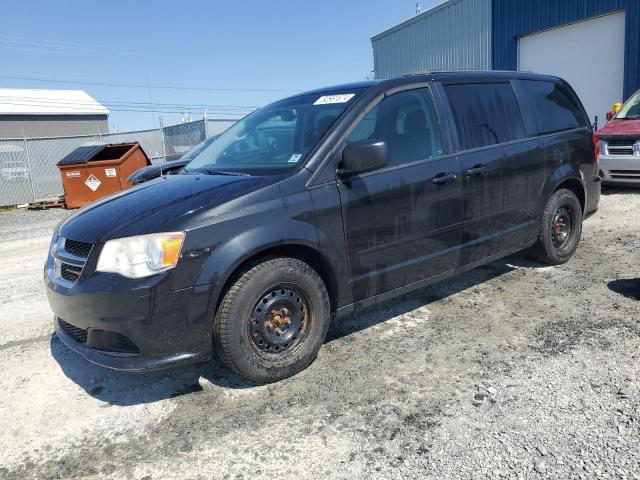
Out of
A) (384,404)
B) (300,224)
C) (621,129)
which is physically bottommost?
(384,404)

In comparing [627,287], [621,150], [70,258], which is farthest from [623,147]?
[70,258]

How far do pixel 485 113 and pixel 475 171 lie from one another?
0.60 m

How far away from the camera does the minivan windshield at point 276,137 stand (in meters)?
3.34

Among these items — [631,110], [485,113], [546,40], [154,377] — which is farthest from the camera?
[546,40]

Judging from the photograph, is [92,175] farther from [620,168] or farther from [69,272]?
[620,168]

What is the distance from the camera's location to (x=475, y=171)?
392 centimetres

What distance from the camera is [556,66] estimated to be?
14719mm

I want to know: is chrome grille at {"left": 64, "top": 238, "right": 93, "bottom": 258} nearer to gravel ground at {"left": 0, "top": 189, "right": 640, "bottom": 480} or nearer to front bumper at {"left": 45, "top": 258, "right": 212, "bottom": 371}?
front bumper at {"left": 45, "top": 258, "right": 212, "bottom": 371}

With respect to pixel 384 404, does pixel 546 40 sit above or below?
above

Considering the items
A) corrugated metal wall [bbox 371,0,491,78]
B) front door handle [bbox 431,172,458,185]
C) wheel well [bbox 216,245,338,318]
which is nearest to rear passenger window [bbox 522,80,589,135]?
front door handle [bbox 431,172,458,185]

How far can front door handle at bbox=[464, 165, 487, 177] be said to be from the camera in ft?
12.7

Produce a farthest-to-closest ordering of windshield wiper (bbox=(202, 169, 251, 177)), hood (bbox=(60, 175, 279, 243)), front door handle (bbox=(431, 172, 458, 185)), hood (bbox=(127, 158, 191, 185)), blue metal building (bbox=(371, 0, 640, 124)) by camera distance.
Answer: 1. blue metal building (bbox=(371, 0, 640, 124))
2. hood (bbox=(127, 158, 191, 185))
3. front door handle (bbox=(431, 172, 458, 185))
4. windshield wiper (bbox=(202, 169, 251, 177))
5. hood (bbox=(60, 175, 279, 243))

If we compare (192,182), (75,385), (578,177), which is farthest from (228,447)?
(578,177)

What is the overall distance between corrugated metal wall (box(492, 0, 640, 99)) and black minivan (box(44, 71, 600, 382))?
10552 millimetres
